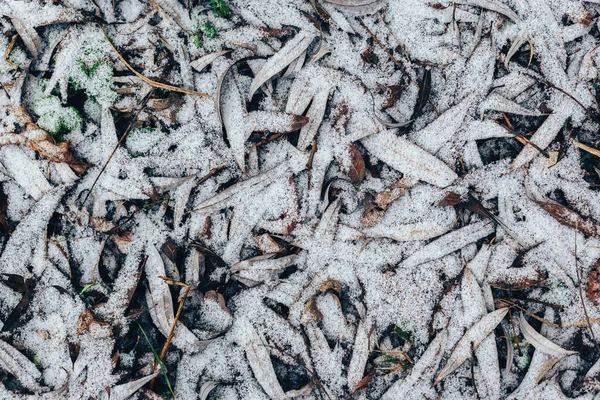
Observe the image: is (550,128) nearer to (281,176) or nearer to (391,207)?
(391,207)

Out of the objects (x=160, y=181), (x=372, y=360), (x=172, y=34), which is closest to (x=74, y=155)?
(x=160, y=181)

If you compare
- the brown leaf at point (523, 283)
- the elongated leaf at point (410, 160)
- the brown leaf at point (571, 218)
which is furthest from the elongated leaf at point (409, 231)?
the brown leaf at point (571, 218)

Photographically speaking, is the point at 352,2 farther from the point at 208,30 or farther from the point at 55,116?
the point at 55,116

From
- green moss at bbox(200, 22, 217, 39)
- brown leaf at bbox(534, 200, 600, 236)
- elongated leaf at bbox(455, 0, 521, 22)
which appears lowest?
brown leaf at bbox(534, 200, 600, 236)

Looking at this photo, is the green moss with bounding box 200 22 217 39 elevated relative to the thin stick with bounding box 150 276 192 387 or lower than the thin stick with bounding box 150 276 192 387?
elevated

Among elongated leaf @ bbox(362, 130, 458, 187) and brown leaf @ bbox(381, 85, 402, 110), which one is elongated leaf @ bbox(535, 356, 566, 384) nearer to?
elongated leaf @ bbox(362, 130, 458, 187)

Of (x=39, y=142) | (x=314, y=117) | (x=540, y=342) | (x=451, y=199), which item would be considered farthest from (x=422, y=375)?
(x=39, y=142)

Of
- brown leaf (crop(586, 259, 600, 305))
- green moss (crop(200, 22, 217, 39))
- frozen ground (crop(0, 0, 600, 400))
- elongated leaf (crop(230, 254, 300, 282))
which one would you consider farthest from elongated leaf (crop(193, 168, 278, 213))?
brown leaf (crop(586, 259, 600, 305))
